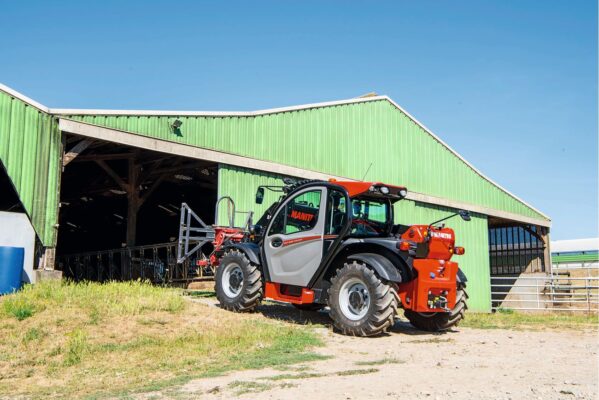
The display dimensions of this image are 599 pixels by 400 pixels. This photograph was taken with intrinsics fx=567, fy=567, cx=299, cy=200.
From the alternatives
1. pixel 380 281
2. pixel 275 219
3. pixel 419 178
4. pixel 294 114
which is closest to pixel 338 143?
pixel 294 114

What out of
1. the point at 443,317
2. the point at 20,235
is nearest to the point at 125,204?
the point at 20,235

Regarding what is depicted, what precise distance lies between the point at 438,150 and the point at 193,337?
17.1 m

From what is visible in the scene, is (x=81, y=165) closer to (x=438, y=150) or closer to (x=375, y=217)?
(x=438, y=150)

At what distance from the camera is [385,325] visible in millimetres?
8969

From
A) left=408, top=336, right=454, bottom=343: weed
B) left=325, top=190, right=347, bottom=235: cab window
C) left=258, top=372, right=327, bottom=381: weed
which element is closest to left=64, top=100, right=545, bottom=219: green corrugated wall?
left=325, top=190, right=347, bottom=235: cab window

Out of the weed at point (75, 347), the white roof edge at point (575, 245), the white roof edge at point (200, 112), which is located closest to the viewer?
the weed at point (75, 347)

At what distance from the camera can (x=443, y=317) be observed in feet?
34.0

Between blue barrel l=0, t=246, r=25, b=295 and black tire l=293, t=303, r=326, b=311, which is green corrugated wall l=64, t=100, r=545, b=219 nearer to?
blue barrel l=0, t=246, r=25, b=295

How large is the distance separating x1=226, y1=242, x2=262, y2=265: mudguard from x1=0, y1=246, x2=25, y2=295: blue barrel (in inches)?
178

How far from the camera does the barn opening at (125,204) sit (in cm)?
1945

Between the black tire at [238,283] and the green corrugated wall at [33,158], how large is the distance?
14.5ft

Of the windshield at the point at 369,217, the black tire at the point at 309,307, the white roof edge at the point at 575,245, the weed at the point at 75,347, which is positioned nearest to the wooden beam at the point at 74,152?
the weed at the point at 75,347

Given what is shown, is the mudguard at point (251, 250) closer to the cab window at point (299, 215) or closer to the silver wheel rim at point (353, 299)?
the cab window at point (299, 215)

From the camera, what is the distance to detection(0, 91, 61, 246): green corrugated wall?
1257cm
